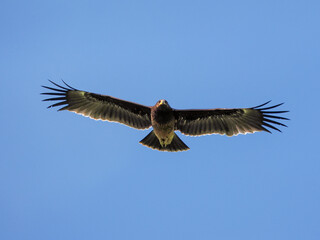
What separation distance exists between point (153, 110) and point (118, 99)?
1.04m

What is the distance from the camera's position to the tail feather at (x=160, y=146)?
37.7ft

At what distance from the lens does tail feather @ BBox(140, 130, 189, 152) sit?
11477mm

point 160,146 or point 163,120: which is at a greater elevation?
point 163,120

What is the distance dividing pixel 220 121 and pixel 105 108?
293cm

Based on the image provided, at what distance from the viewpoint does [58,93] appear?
11328mm

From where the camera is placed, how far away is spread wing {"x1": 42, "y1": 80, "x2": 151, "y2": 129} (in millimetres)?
11469

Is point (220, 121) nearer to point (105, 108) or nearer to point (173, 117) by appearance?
point (173, 117)

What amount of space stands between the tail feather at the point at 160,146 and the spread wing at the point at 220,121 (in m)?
0.28

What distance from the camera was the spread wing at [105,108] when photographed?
11469mm

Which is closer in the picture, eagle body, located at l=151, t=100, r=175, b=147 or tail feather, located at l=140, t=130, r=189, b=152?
eagle body, located at l=151, t=100, r=175, b=147

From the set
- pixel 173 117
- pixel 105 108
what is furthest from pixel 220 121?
pixel 105 108

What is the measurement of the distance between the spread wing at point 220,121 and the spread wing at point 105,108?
0.91 meters

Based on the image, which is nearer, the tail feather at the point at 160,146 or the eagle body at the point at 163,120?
the eagle body at the point at 163,120

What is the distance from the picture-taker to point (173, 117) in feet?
36.8
